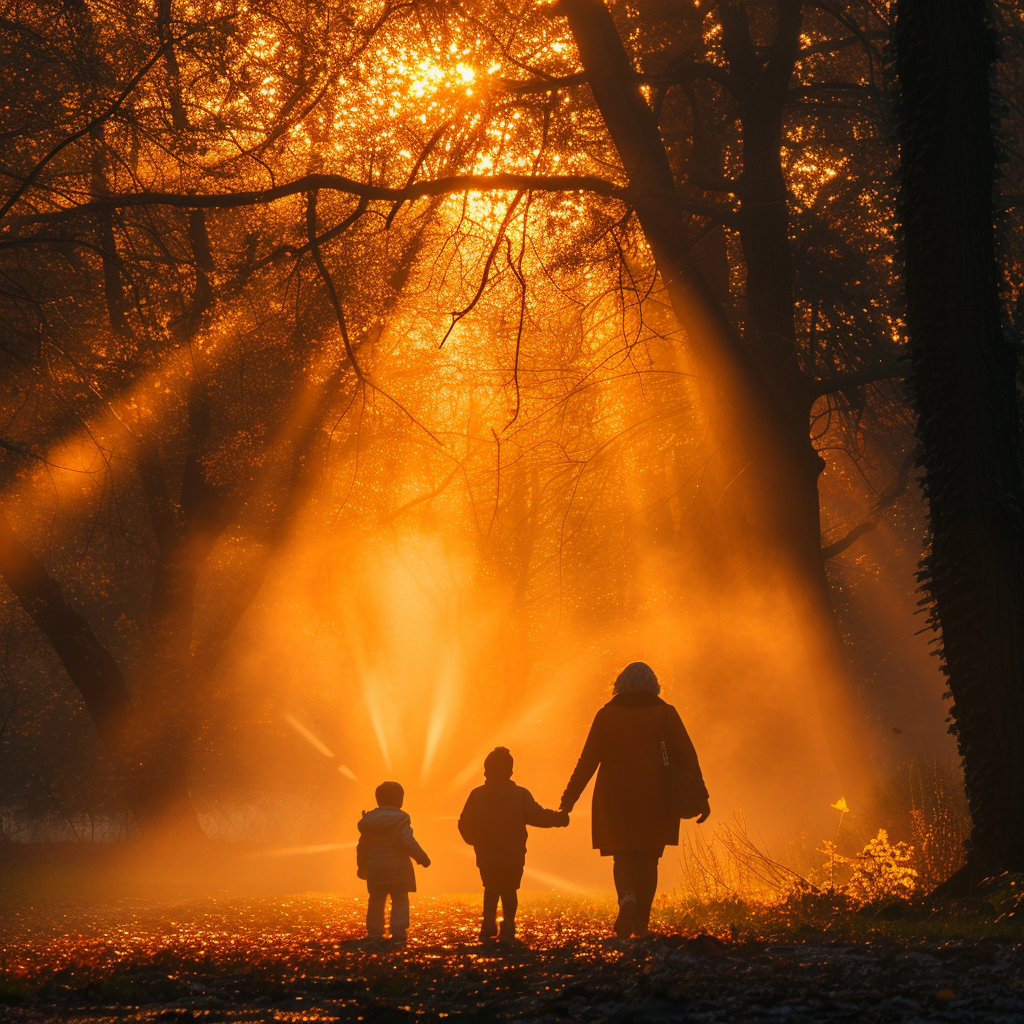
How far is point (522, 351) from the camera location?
45.8 feet

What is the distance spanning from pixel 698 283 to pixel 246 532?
1062 centimetres

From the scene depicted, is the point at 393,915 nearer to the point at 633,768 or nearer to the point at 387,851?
the point at 387,851

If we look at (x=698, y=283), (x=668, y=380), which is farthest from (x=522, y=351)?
(x=698, y=283)

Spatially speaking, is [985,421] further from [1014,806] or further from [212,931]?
[212,931]

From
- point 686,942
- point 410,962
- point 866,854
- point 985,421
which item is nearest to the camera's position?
point 686,942

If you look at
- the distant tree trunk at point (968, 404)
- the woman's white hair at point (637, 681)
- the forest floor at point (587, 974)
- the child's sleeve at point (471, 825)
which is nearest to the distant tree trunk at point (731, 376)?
the distant tree trunk at point (968, 404)

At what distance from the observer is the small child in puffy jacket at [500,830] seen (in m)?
7.72

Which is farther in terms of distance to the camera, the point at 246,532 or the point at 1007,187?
the point at 246,532

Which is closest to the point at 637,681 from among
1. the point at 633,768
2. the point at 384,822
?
the point at 633,768

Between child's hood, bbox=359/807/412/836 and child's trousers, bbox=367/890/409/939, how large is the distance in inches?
17.8

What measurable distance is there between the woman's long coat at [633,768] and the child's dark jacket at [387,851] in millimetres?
2009

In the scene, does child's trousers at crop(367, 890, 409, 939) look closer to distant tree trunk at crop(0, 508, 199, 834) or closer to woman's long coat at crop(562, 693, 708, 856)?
woman's long coat at crop(562, 693, 708, 856)

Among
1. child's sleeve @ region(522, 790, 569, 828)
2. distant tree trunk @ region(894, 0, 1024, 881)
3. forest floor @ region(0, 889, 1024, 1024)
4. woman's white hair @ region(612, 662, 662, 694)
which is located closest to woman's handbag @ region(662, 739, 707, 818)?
woman's white hair @ region(612, 662, 662, 694)

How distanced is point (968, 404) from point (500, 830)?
424cm
